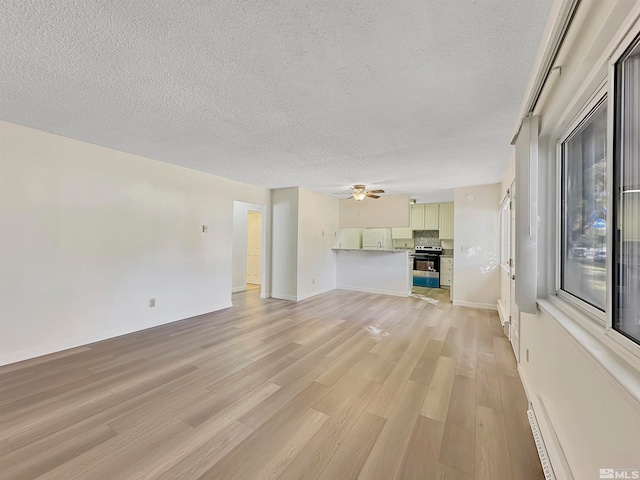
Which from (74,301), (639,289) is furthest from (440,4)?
(74,301)

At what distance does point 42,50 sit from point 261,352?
296 centimetres

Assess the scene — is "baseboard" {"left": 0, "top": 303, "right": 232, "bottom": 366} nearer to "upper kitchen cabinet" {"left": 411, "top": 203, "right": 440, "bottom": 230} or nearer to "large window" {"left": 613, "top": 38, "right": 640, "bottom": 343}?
"large window" {"left": 613, "top": 38, "right": 640, "bottom": 343}

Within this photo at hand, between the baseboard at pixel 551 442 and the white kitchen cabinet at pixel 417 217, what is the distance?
20.3 ft

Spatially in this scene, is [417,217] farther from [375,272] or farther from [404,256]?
[375,272]

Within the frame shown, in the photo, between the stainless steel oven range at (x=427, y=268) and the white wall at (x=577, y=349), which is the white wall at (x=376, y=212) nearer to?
the stainless steel oven range at (x=427, y=268)

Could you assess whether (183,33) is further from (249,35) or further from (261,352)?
(261,352)

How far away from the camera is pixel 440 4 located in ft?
4.17

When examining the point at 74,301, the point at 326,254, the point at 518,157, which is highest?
the point at 518,157

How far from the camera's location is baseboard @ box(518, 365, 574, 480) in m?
1.25

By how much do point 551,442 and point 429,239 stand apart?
708 centimetres

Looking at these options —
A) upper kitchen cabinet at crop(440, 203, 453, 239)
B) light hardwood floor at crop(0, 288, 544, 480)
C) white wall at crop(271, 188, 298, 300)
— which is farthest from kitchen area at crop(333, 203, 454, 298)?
light hardwood floor at crop(0, 288, 544, 480)

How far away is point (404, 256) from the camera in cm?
634

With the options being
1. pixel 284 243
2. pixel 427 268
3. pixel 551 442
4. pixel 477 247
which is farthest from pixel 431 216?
pixel 551 442

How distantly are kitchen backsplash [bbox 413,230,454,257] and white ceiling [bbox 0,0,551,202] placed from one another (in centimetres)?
496
